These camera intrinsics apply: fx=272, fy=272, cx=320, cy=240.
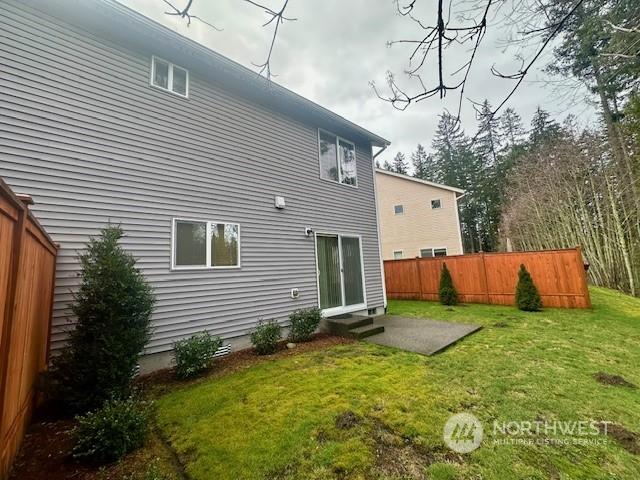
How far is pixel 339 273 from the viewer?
7488 mm

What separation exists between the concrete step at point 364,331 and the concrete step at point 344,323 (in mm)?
86

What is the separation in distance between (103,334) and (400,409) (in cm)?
339

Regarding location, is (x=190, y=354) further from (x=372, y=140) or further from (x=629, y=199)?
(x=629, y=199)

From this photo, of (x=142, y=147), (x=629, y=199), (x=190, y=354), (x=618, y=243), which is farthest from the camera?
(x=618, y=243)

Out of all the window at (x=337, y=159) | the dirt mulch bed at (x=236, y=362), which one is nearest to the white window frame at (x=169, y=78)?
the window at (x=337, y=159)

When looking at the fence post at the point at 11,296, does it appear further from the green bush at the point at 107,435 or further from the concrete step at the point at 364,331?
the concrete step at the point at 364,331

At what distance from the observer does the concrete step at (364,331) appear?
19.2 ft


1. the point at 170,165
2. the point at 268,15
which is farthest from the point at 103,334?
the point at 268,15

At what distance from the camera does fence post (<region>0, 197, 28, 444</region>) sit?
1.82 metres

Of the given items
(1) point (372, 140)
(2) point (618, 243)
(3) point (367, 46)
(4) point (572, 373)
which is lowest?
(4) point (572, 373)

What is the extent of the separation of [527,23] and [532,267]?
8354 millimetres

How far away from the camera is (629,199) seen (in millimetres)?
10125

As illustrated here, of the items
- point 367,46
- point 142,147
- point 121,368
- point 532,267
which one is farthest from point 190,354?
point 532,267

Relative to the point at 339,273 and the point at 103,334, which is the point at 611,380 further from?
the point at 103,334
